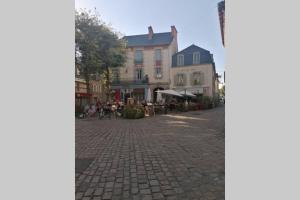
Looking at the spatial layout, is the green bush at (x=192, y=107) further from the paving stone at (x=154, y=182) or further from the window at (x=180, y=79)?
the paving stone at (x=154, y=182)

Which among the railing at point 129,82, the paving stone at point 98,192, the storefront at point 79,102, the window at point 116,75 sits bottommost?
the paving stone at point 98,192

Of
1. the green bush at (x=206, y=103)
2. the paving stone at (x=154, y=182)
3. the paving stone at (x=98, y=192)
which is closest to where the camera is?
the paving stone at (x=98, y=192)

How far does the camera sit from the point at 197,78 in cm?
2834

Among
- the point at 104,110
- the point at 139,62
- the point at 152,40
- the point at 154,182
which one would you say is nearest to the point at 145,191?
the point at 154,182

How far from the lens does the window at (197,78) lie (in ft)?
92.3

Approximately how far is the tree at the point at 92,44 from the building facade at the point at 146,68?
10412 millimetres

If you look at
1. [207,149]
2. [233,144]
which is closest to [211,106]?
[207,149]

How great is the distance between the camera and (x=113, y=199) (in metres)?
2.63

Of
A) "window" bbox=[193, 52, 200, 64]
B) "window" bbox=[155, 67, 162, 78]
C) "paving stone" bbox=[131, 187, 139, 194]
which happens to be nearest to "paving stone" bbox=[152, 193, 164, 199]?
"paving stone" bbox=[131, 187, 139, 194]

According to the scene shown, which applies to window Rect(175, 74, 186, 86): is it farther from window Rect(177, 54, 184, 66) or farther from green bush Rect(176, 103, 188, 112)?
green bush Rect(176, 103, 188, 112)

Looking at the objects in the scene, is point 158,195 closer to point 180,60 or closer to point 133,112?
point 133,112

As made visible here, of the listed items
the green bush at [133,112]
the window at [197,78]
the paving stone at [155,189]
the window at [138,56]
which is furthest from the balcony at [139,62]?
the paving stone at [155,189]

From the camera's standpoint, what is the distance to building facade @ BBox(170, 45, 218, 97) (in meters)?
27.9

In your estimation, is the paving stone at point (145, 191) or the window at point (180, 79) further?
the window at point (180, 79)
